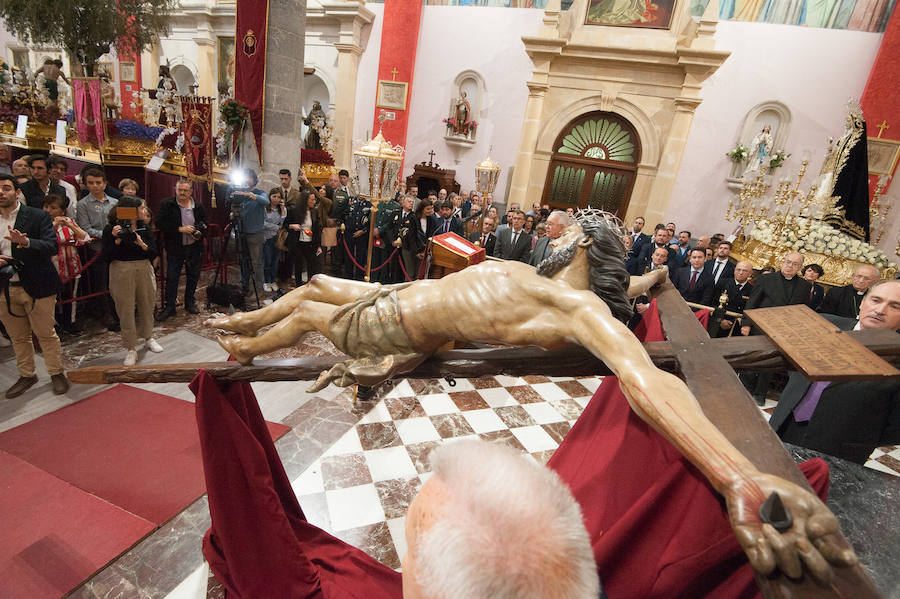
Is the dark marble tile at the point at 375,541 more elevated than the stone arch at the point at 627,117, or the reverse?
the stone arch at the point at 627,117

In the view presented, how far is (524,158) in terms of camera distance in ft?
39.7

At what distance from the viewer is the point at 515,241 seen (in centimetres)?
678

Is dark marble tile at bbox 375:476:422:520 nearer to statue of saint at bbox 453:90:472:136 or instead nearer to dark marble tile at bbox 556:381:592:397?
Result: dark marble tile at bbox 556:381:592:397

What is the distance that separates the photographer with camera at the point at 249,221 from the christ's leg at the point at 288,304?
4.06 meters

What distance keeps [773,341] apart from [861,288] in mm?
4791

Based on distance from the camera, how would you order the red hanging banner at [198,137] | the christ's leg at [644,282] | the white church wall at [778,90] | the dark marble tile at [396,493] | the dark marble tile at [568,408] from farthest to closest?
the white church wall at [778,90], the red hanging banner at [198,137], the dark marble tile at [568,408], the dark marble tile at [396,493], the christ's leg at [644,282]

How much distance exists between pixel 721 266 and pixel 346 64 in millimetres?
12435

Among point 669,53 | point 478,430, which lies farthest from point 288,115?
point 669,53

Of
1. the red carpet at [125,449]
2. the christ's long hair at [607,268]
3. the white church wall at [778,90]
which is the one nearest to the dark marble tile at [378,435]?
the red carpet at [125,449]

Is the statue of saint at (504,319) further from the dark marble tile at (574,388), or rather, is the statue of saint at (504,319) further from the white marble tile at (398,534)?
the dark marble tile at (574,388)

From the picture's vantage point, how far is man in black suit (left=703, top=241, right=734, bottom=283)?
5.73 metres

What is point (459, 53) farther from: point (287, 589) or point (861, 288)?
point (287, 589)

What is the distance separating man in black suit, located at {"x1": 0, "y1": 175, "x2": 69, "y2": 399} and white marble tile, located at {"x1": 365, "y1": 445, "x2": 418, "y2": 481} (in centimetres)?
278

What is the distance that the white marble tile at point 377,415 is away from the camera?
365 centimetres
